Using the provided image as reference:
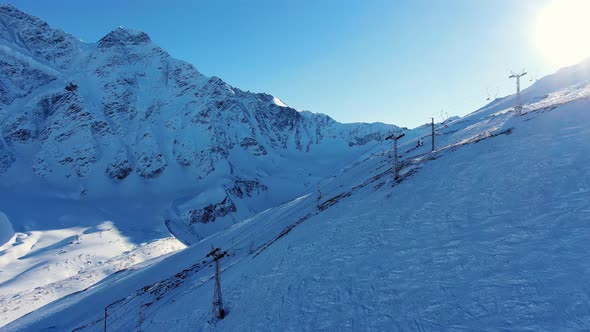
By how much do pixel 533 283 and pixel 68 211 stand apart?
127 m

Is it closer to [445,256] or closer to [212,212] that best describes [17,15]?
[212,212]

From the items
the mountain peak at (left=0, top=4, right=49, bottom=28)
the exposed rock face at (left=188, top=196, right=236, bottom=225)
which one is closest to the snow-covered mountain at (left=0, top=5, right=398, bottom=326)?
the exposed rock face at (left=188, top=196, right=236, bottom=225)

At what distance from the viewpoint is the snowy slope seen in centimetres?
943

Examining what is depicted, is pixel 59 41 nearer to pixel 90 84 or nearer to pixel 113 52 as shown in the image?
pixel 113 52

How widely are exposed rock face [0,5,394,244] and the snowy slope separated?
380 ft


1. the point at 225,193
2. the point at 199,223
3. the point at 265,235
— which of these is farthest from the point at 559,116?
the point at 225,193

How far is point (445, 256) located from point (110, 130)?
173 meters

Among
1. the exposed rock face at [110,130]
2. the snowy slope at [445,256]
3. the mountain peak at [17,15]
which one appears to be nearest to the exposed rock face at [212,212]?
the exposed rock face at [110,130]

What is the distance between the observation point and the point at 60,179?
13538 centimetres

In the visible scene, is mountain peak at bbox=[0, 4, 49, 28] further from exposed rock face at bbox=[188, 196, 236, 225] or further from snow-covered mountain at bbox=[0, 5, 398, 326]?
exposed rock face at bbox=[188, 196, 236, 225]

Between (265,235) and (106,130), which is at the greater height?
(106,130)

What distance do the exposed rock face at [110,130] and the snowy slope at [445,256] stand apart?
115719 mm

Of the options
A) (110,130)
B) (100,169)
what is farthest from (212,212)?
(110,130)

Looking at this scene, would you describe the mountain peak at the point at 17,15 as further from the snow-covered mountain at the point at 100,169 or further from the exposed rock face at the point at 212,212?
the exposed rock face at the point at 212,212
